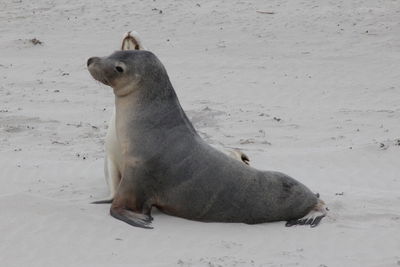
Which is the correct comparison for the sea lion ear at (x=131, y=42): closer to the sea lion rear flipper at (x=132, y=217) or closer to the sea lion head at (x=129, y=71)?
the sea lion head at (x=129, y=71)

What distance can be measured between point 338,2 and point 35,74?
6834mm

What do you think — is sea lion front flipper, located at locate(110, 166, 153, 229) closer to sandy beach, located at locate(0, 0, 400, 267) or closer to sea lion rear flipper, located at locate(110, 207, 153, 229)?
sea lion rear flipper, located at locate(110, 207, 153, 229)

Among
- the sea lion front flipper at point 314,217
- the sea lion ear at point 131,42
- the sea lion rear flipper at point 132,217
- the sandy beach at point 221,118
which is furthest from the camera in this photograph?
the sea lion ear at point 131,42

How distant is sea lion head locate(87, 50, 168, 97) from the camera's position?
5.78 meters

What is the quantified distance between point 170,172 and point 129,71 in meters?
0.78

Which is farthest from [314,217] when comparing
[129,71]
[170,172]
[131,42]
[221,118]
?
[221,118]

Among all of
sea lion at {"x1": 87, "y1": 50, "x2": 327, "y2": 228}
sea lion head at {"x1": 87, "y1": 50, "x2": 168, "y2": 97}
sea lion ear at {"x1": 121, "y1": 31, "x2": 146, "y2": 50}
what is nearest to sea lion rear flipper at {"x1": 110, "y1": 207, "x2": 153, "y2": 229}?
sea lion at {"x1": 87, "y1": 50, "x2": 327, "y2": 228}

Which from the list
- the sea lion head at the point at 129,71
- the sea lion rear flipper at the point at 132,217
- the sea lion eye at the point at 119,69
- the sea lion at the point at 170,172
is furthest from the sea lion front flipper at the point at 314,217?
the sea lion eye at the point at 119,69

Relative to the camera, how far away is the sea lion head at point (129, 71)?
19.0 ft

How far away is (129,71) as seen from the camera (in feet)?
18.9

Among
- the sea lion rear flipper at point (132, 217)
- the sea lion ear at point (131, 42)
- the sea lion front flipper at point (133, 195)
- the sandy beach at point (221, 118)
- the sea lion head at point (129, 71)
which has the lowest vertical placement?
the sandy beach at point (221, 118)

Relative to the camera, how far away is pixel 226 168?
5.70 m

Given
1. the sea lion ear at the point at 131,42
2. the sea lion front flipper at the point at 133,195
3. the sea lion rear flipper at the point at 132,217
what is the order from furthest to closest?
the sea lion ear at the point at 131,42 → the sea lion front flipper at the point at 133,195 → the sea lion rear flipper at the point at 132,217

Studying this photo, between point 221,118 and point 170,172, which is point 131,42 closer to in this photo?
point 170,172
